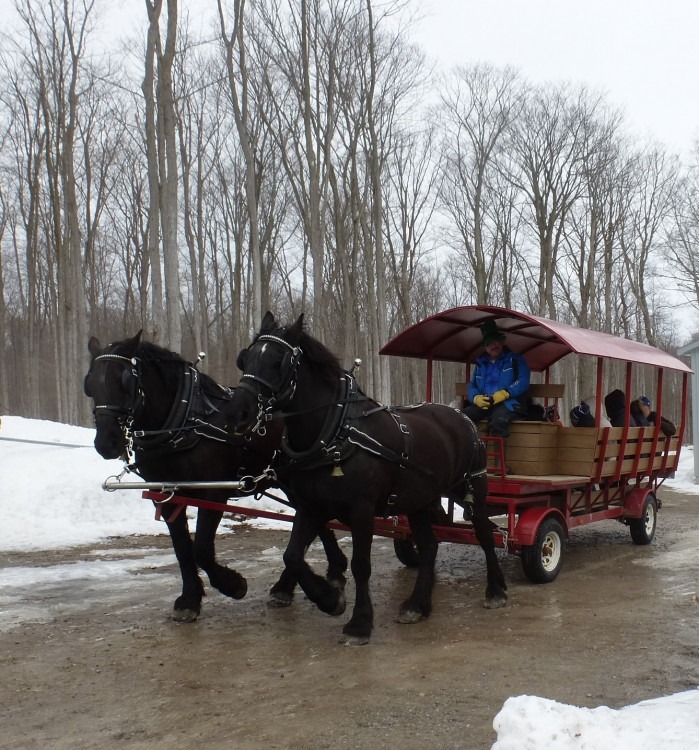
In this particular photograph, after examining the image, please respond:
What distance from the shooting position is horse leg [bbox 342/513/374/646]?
528 centimetres

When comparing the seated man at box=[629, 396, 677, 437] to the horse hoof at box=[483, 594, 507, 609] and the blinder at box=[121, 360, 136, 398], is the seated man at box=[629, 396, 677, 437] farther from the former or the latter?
the blinder at box=[121, 360, 136, 398]

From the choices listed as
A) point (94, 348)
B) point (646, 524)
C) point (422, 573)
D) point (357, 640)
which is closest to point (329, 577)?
point (422, 573)

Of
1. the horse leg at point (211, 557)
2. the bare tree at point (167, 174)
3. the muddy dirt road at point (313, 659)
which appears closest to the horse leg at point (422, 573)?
the muddy dirt road at point (313, 659)

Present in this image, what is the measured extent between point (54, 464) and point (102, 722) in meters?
8.82

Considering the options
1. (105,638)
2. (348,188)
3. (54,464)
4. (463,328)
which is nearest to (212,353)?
(348,188)

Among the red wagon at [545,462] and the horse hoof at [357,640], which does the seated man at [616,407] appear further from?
the horse hoof at [357,640]

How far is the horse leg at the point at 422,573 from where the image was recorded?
588 cm

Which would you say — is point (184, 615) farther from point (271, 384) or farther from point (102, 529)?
point (102, 529)

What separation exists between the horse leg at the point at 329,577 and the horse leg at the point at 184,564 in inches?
26.6

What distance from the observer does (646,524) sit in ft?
30.6

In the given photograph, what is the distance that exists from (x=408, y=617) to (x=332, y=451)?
1543 millimetres

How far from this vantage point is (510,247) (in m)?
30.7

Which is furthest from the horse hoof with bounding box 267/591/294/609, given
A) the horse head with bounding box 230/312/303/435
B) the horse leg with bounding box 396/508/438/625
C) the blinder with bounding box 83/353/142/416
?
the blinder with bounding box 83/353/142/416

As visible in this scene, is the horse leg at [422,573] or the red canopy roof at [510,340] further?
the red canopy roof at [510,340]
